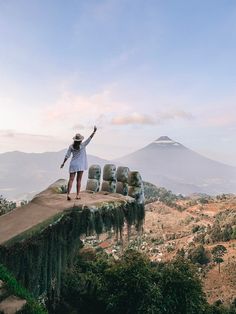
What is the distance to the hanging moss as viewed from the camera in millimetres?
11414

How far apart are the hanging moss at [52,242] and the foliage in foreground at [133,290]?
6732 millimetres

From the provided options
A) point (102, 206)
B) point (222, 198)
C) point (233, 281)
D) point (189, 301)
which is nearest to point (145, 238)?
point (233, 281)

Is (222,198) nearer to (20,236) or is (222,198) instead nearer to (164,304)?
(164,304)

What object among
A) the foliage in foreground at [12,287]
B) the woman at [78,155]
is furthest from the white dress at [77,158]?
the foliage in foreground at [12,287]

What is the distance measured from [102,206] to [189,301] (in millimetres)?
10757

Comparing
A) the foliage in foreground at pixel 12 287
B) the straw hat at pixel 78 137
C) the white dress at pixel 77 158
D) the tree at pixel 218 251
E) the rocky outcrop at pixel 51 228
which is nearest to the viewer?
the foliage in foreground at pixel 12 287

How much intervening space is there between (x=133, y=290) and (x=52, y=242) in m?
9.71

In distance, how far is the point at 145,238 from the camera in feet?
262

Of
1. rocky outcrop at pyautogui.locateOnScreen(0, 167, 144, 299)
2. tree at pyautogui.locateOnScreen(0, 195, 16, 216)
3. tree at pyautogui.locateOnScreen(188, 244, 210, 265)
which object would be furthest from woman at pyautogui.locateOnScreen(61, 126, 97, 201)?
tree at pyautogui.locateOnScreen(188, 244, 210, 265)

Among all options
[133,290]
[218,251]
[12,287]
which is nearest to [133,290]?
[133,290]

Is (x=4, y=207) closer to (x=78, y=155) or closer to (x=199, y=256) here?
(x=78, y=155)

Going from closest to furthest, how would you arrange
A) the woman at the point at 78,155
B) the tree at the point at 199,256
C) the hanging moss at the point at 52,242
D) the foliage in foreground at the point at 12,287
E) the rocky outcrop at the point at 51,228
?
the foliage in foreground at the point at 12,287, the hanging moss at the point at 52,242, the rocky outcrop at the point at 51,228, the woman at the point at 78,155, the tree at the point at 199,256

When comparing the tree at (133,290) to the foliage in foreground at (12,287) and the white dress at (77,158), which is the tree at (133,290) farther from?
the foliage in foreground at (12,287)

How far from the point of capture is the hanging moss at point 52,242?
37.4 ft
